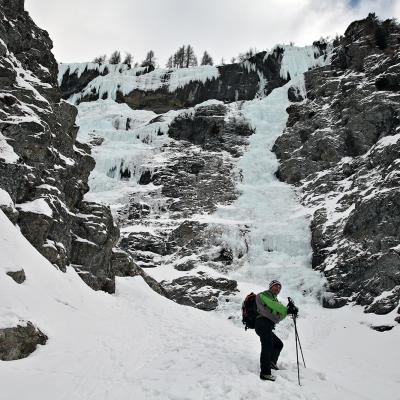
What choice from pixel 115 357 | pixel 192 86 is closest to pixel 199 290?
pixel 115 357

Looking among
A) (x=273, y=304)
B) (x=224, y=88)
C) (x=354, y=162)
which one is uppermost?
(x=224, y=88)

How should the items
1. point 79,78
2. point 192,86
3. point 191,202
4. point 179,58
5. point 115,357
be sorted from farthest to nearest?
point 179,58 → point 79,78 → point 192,86 → point 191,202 → point 115,357

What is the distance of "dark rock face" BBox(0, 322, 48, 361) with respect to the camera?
24.6 feet

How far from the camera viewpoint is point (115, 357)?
923cm

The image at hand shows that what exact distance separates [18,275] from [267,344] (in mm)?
5880

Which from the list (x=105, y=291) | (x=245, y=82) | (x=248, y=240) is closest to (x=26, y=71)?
(x=105, y=291)

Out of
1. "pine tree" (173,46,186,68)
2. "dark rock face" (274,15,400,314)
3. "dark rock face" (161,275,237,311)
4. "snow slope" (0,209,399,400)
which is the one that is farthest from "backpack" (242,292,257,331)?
"pine tree" (173,46,186,68)

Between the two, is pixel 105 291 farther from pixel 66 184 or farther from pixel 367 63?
pixel 367 63

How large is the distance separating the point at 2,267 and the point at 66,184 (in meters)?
10.7

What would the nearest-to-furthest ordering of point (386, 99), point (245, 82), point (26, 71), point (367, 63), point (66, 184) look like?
1. point (66, 184)
2. point (26, 71)
3. point (386, 99)
4. point (367, 63)
5. point (245, 82)

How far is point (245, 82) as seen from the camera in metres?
63.2

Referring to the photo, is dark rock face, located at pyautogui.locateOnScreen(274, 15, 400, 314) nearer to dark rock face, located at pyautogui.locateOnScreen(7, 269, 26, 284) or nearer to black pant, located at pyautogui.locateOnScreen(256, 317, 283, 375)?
black pant, located at pyautogui.locateOnScreen(256, 317, 283, 375)

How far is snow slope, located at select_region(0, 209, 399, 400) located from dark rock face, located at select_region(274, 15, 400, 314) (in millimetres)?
10236

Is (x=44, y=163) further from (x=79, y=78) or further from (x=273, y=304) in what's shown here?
(x=79, y=78)
